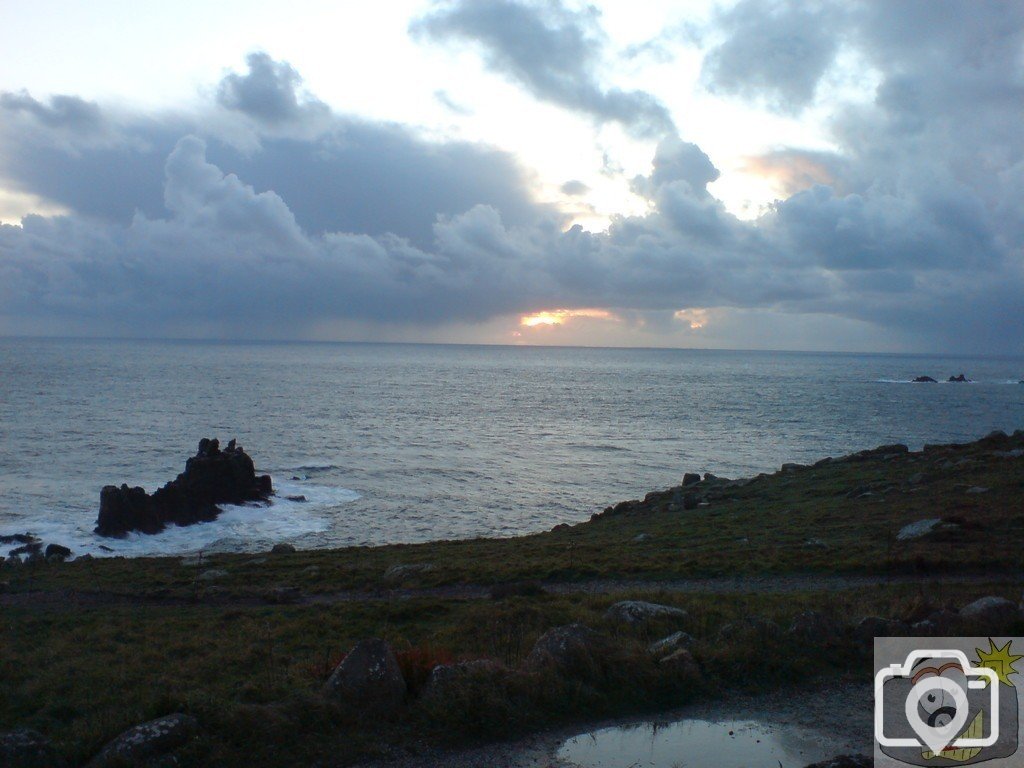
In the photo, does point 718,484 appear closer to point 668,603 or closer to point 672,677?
point 668,603

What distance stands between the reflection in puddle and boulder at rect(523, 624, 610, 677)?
1266 millimetres

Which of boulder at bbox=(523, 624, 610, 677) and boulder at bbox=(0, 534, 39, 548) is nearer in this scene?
boulder at bbox=(523, 624, 610, 677)

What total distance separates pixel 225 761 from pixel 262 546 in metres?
31.1

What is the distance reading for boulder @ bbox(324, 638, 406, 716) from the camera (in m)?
10.7

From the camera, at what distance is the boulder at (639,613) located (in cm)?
1505

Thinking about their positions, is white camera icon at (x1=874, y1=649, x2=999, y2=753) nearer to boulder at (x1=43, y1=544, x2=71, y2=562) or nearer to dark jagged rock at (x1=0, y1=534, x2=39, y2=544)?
boulder at (x1=43, y1=544, x2=71, y2=562)

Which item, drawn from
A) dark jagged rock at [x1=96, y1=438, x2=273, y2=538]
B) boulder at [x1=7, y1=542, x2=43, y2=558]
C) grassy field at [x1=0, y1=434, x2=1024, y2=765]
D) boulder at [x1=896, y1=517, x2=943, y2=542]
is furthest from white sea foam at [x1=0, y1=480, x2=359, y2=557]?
boulder at [x1=896, y1=517, x2=943, y2=542]

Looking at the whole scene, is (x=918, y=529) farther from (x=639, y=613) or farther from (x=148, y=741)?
(x=148, y=741)

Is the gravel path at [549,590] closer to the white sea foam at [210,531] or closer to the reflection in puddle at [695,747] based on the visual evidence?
the reflection in puddle at [695,747]

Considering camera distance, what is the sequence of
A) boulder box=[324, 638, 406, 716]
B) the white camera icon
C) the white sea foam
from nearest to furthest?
1. the white camera icon
2. boulder box=[324, 638, 406, 716]
3. the white sea foam

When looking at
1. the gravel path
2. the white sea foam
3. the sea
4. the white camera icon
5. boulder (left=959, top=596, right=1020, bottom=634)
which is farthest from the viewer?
the sea

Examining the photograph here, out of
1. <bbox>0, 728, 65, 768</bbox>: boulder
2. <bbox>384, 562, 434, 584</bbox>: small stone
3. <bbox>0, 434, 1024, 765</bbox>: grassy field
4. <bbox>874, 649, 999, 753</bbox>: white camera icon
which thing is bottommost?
<bbox>384, 562, 434, 584</bbox>: small stone

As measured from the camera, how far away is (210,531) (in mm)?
42031

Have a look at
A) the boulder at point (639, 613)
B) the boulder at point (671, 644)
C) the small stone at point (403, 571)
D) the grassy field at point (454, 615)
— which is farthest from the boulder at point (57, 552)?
the boulder at point (671, 644)
